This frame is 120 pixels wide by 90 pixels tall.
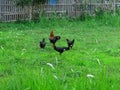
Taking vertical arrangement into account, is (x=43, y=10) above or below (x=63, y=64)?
above

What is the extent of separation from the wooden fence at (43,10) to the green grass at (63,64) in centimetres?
455

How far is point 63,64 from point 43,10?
1231 cm

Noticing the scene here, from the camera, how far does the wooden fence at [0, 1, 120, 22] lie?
19656 mm

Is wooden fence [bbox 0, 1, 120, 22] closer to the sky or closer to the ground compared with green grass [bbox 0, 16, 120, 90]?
closer to the sky

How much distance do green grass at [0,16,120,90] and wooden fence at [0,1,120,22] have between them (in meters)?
→ 4.55

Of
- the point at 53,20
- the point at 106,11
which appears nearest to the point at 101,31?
the point at 53,20

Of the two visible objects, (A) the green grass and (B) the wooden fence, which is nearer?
(A) the green grass

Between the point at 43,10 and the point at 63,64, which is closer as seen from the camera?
the point at 63,64

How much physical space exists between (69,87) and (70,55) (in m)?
3.99

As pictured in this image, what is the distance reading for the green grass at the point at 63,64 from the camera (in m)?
5.06

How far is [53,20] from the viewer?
1898 centimetres

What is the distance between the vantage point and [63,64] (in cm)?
816

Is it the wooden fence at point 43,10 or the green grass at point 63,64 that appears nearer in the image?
the green grass at point 63,64

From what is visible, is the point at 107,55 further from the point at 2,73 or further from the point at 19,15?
the point at 19,15
